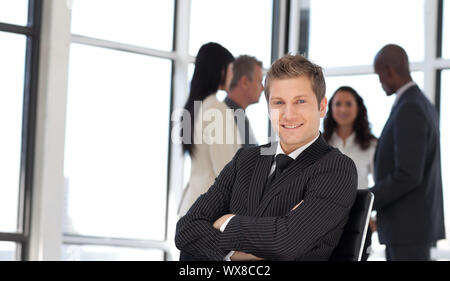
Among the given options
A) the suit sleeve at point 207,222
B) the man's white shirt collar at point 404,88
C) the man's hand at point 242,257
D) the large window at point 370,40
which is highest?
the large window at point 370,40

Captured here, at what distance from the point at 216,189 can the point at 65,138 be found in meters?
2.83

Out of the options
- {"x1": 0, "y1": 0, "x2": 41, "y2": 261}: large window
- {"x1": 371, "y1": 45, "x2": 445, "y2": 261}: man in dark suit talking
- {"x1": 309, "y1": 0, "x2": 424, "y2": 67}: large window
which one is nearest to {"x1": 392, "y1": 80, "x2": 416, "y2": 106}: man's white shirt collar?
{"x1": 371, "y1": 45, "x2": 445, "y2": 261}: man in dark suit talking

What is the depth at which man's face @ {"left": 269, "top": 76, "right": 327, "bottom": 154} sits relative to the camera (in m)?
2.02

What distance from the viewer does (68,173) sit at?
4895 mm

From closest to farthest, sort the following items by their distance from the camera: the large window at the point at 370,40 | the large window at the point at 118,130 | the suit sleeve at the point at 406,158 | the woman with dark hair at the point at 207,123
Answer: the woman with dark hair at the point at 207,123 → the suit sleeve at the point at 406,158 → the large window at the point at 118,130 → the large window at the point at 370,40

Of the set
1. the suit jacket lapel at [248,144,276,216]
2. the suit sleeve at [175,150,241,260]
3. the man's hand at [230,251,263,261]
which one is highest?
the suit jacket lapel at [248,144,276,216]

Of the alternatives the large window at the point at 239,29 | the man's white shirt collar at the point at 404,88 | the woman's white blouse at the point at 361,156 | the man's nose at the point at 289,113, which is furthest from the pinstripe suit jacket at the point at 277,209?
the large window at the point at 239,29

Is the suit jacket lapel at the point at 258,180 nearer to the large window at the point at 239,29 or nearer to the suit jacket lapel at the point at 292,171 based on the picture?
the suit jacket lapel at the point at 292,171

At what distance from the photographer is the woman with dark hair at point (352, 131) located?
15.5ft

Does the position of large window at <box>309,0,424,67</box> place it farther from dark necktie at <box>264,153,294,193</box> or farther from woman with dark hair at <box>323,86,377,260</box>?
dark necktie at <box>264,153,294,193</box>

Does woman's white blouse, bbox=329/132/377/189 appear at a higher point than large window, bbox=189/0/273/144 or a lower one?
lower

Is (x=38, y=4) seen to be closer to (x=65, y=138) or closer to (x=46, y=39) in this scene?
(x=46, y=39)

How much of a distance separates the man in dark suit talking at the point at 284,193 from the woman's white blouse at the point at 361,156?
2624 mm
